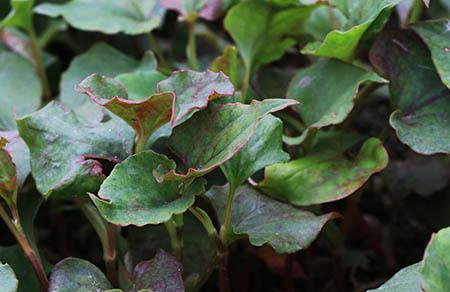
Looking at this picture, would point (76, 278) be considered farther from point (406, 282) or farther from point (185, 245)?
point (406, 282)

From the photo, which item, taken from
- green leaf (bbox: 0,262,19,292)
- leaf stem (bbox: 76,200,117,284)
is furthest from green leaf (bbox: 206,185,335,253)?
green leaf (bbox: 0,262,19,292)

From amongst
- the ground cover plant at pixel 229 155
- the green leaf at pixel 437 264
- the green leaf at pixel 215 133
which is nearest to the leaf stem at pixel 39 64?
the ground cover plant at pixel 229 155

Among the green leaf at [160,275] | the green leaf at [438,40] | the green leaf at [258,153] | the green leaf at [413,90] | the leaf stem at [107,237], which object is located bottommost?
the leaf stem at [107,237]

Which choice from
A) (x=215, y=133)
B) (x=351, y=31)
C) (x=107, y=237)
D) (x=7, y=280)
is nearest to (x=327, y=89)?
(x=351, y=31)

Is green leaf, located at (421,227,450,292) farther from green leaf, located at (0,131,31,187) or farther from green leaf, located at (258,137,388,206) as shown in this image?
green leaf, located at (0,131,31,187)

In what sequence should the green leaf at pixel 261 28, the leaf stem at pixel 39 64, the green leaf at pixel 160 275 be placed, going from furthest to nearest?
the leaf stem at pixel 39 64, the green leaf at pixel 261 28, the green leaf at pixel 160 275

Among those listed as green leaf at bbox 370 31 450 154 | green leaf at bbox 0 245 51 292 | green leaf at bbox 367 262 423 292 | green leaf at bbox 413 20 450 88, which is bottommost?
green leaf at bbox 0 245 51 292

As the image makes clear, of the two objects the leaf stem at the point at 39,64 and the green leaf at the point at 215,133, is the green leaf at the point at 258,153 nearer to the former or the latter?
the green leaf at the point at 215,133
